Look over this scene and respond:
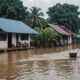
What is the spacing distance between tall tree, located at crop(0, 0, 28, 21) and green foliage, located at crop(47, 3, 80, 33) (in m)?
19.8

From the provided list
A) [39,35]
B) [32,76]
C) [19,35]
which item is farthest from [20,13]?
[32,76]

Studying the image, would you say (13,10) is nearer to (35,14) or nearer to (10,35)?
(35,14)

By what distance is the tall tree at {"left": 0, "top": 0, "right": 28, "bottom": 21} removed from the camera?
59.3 metres

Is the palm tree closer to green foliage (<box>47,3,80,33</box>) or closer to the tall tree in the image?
the tall tree

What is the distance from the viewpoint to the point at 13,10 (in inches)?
2325

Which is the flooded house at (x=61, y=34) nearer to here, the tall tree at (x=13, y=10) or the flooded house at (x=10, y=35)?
the tall tree at (x=13, y=10)

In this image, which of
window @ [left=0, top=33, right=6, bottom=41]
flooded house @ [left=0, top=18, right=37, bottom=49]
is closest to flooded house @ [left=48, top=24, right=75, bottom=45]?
flooded house @ [left=0, top=18, right=37, bottom=49]

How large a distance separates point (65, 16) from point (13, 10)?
2412 centimetres

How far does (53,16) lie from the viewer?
82.8 m

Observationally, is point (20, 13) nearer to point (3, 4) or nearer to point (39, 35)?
point (3, 4)

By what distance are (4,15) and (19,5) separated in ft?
12.1

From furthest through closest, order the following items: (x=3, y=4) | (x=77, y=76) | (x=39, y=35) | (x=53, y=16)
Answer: (x=53, y=16) → (x=3, y=4) → (x=39, y=35) → (x=77, y=76)

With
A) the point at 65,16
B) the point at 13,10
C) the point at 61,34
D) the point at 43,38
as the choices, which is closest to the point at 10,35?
the point at 43,38

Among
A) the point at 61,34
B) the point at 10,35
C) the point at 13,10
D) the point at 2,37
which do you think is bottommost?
the point at 2,37
